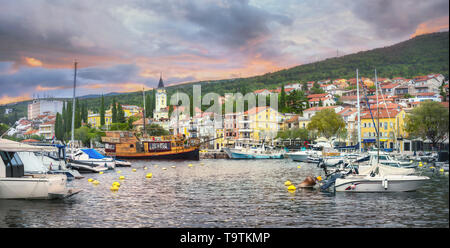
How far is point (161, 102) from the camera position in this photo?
306 ft

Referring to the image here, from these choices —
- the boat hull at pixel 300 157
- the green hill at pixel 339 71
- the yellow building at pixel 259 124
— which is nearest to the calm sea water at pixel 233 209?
the boat hull at pixel 300 157

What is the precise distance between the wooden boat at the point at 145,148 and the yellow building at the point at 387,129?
20.2m

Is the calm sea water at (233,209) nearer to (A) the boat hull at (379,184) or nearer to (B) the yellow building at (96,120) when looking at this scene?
(A) the boat hull at (379,184)

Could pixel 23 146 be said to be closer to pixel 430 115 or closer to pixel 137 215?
pixel 137 215

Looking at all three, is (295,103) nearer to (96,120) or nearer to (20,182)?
(96,120)

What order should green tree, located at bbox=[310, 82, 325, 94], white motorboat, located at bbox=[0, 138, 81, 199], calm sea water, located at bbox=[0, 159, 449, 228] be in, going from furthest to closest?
green tree, located at bbox=[310, 82, 325, 94] → white motorboat, located at bbox=[0, 138, 81, 199] → calm sea water, located at bbox=[0, 159, 449, 228]

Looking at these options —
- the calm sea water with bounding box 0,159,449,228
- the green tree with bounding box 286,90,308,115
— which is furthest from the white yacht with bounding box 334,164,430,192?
the green tree with bounding box 286,90,308,115

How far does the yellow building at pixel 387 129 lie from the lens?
33.1 m

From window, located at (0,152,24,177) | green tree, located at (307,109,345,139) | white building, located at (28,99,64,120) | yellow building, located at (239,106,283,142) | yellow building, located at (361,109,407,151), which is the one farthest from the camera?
yellow building, located at (239,106,283,142)

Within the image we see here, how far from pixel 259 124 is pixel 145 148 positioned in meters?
22.6

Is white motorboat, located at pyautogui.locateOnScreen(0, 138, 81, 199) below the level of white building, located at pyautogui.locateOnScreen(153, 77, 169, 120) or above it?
below

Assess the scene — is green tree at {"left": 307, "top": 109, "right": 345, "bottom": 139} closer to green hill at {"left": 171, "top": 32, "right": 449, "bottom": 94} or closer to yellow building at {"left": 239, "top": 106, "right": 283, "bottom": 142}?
green hill at {"left": 171, "top": 32, "right": 449, "bottom": 94}

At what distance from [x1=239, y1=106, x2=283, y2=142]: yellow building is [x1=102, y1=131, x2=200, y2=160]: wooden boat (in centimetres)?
1806

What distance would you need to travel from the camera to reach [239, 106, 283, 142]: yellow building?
2414 inches
